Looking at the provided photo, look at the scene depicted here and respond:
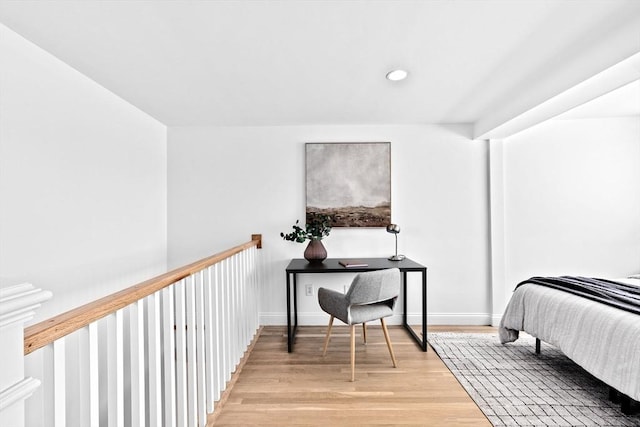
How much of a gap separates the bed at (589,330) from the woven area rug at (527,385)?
8.4 inches

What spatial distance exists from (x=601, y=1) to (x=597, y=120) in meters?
2.54

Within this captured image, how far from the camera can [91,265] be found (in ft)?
7.89

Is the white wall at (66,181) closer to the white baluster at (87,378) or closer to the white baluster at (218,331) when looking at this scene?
the white baluster at (218,331)

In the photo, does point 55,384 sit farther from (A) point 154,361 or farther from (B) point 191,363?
(B) point 191,363

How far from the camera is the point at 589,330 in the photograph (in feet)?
6.87

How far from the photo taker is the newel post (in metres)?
0.64

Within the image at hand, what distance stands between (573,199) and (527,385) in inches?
84.6

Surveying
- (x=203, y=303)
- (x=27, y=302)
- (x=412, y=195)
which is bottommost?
(x=203, y=303)

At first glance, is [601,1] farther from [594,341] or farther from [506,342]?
[506,342]

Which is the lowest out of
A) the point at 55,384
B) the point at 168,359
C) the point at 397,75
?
the point at 168,359

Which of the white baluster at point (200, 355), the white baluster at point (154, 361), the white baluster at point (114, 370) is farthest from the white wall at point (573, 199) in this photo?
the white baluster at point (114, 370)

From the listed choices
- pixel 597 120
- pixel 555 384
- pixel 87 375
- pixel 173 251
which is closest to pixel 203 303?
pixel 87 375

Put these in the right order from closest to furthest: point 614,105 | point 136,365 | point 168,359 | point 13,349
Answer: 1. point 13,349
2. point 136,365
3. point 168,359
4. point 614,105

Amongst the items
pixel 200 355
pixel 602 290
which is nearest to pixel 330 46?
pixel 200 355
